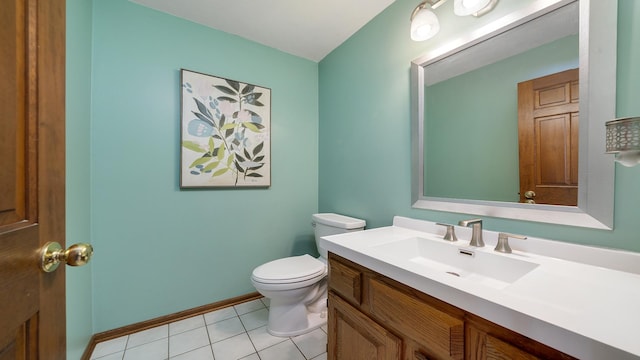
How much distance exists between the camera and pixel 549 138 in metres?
0.92

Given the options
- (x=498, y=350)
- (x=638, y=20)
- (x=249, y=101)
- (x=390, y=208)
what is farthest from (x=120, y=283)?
(x=638, y=20)

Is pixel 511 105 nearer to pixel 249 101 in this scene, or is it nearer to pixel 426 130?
pixel 426 130

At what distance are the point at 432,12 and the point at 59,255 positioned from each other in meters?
1.67

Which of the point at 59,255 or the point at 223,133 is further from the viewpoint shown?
the point at 223,133

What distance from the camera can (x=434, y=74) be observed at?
1306 mm

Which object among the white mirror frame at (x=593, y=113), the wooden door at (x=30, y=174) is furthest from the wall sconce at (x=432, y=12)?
the wooden door at (x=30, y=174)

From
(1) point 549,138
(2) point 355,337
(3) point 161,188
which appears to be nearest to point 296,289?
(2) point 355,337

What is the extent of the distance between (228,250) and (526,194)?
6.26ft

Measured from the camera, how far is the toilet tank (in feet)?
5.41

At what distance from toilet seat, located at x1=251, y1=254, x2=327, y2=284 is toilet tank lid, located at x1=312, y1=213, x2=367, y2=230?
11.7 inches

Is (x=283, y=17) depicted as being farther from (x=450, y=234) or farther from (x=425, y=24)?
(x=450, y=234)

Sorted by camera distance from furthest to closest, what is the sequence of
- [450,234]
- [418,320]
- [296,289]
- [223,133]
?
[223,133] → [296,289] → [450,234] → [418,320]

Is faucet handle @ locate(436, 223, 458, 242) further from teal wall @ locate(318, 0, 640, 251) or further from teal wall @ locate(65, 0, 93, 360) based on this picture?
teal wall @ locate(65, 0, 93, 360)

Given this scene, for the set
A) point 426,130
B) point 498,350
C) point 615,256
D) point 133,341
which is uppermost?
point 426,130
